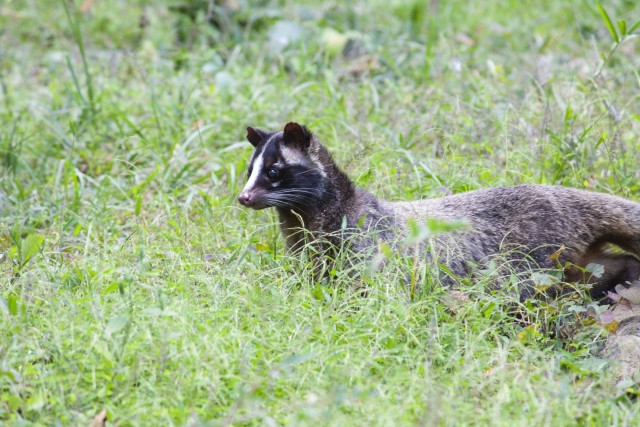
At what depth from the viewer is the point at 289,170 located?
4461 millimetres

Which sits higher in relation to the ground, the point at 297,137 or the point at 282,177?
the point at 297,137

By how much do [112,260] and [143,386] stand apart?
1150 mm

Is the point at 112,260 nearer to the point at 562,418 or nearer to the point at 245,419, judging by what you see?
the point at 245,419

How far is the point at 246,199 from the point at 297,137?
0.47 metres

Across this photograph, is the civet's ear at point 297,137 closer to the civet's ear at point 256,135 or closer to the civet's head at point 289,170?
the civet's head at point 289,170

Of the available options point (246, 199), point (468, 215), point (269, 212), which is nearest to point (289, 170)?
point (246, 199)

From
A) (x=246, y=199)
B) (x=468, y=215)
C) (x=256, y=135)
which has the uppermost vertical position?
(x=256, y=135)

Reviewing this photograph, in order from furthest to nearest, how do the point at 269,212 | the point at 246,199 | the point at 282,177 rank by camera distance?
the point at 269,212
the point at 282,177
the point at 246,199

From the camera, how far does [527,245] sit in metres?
4.54

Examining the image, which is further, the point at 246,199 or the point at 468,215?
the point at 468,215

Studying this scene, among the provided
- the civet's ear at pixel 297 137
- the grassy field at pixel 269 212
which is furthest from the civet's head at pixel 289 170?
the grassy field at pixel 269 212

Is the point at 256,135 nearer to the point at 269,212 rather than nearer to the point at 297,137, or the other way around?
the point at 297,137

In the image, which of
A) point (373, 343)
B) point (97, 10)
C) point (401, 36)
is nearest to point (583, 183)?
point (373, 343)

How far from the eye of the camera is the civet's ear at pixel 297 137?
4.48 m
